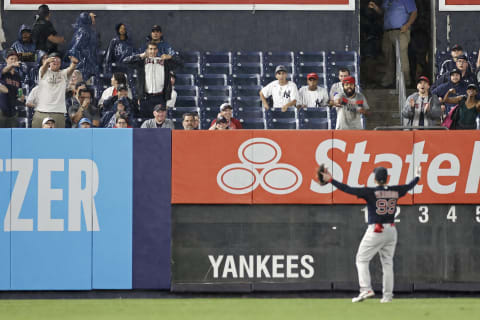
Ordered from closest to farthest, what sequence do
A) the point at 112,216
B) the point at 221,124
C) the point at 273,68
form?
the point at 112,216 < the point at 221,124 < the point at 273,68

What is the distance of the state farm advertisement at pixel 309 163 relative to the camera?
1454 cm

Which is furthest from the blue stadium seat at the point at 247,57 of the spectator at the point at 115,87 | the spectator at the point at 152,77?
the spectator at the point at 115,87

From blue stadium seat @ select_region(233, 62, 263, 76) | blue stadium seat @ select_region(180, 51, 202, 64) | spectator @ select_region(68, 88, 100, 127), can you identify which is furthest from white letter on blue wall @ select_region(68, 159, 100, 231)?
blue stadium seat @ select_region(180, 51, 202, 64)

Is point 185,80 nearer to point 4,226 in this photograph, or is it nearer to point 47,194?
point 47,194

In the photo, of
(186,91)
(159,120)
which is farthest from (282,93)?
(159,120)

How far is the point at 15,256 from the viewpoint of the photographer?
14.4m

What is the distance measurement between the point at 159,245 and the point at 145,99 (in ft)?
14.4

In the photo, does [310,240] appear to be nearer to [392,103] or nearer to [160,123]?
[160,123]

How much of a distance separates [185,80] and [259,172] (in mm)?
7105

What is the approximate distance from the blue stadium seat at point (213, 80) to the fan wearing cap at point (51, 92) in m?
4.16

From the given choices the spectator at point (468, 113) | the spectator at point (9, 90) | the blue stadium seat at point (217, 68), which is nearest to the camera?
the spectator at point (468, 113)

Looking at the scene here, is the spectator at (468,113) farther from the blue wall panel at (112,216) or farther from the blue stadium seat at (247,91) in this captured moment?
the blue wall panel at (112,216)

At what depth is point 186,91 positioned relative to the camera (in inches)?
825

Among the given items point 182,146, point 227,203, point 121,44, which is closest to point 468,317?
point 227,203
